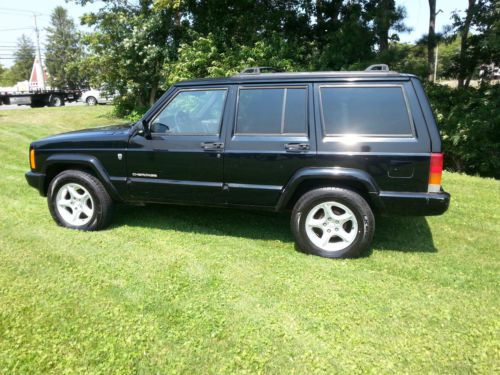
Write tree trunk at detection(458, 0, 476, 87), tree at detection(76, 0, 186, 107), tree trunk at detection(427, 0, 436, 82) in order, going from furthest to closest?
1. tree at detection(76, 0, 186, 107)
2. tree trunk at detection(427, 0, 436, 82)
3. tree trunk at detection(458, 0, 476, 87)

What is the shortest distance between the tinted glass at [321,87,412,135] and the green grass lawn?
1.27m

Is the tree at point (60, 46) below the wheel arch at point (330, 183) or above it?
above

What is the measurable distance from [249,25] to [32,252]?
31.9 feet

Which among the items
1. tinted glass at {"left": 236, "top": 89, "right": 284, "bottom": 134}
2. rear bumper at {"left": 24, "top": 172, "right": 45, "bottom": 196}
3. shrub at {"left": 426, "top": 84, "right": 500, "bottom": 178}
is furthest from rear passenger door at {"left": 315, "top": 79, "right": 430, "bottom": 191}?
shrub at {"left": 426, "top": 84, "right": 500, "bottom": 178}

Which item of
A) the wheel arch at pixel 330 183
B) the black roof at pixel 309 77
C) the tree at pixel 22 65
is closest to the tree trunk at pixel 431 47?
the black roof at pixel 309 77

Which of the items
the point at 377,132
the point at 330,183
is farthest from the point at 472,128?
the point at 330,183

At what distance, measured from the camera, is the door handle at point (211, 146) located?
4.10 m

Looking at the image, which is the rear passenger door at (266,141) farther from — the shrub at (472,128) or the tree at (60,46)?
the tree at (60,46)

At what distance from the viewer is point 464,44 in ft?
31.2

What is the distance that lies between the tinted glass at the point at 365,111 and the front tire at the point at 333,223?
0.62m

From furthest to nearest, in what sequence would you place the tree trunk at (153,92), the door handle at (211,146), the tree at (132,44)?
the tree trunk at (153,92) < the tree at (132,44) < the door handle at (211,146)

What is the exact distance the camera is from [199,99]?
4309mm

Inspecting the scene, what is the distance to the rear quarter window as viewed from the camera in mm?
3697

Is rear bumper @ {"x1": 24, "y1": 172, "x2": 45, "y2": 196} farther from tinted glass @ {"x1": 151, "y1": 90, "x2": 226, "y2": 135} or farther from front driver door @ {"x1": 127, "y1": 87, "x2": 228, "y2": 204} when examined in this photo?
tinted glass @ {"x1": 151, "y1": 90, "x2": 226, "y2": 135}
